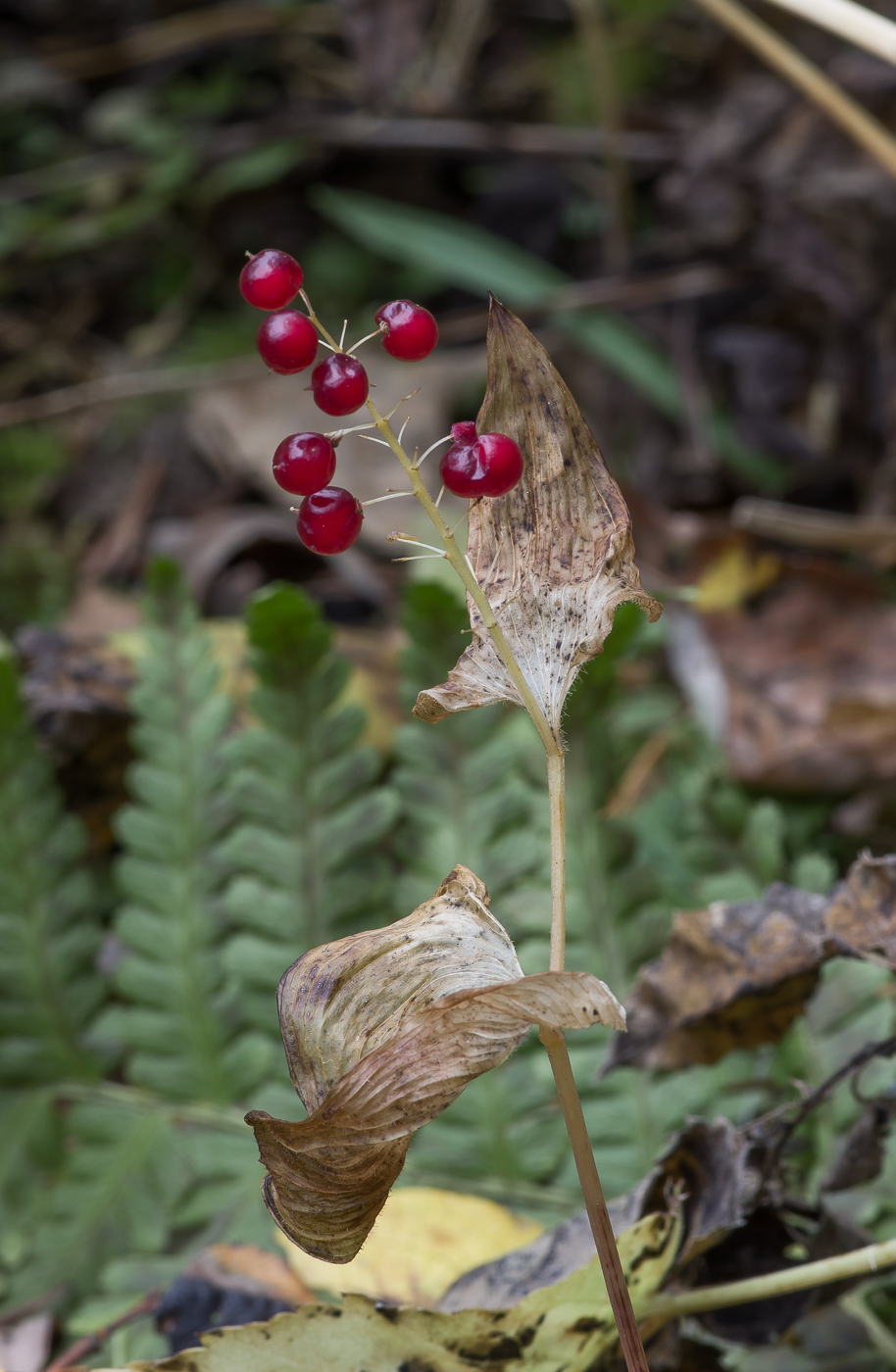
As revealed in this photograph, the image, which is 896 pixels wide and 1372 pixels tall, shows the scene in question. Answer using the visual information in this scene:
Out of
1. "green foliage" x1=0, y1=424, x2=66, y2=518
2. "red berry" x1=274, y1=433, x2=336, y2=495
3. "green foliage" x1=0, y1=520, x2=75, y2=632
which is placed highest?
"red berry" x1=274, y1=433, x2=336, y2=495

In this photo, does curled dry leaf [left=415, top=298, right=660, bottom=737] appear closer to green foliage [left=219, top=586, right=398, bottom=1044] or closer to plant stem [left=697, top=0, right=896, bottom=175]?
green foliage [left=219, top=586, right=398, bottom=1044]

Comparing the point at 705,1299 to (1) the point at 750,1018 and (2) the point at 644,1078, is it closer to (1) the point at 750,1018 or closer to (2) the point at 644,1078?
(1) the point at 750,1018

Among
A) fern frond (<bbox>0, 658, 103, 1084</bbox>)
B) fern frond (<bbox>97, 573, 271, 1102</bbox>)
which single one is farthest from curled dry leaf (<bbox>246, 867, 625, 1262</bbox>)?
fern frond (<bbox>0, 658, 103, 1084</bbox>)

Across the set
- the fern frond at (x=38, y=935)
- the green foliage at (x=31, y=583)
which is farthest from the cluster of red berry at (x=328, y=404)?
the green foliage at (x=31, y=583)

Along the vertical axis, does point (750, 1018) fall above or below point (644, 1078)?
above

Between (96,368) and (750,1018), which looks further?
(96,368)

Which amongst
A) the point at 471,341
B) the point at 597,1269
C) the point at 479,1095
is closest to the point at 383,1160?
the point at 597,1269

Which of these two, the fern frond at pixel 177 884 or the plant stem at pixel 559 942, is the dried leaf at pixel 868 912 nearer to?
the plant stem at pixel 559 942

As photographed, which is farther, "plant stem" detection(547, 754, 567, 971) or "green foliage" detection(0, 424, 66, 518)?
"green foliage" detection(0, 424, 66, 518)
